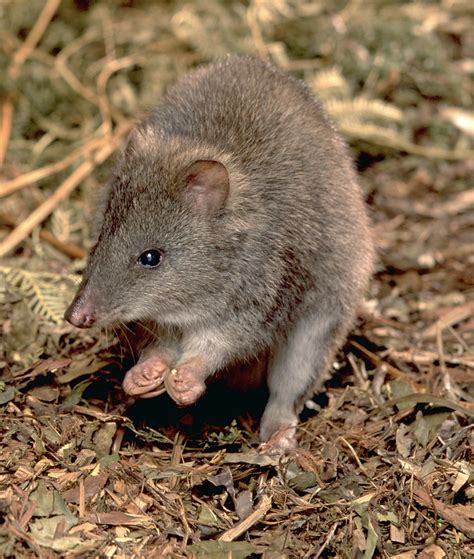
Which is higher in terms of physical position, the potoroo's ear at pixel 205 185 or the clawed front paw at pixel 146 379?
the potoroo's ear at pixel 205 185

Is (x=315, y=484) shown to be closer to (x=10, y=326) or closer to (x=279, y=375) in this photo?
(x=279, y=375)

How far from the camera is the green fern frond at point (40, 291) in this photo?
5734mm

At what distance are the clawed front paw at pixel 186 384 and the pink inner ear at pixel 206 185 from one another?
85 cm

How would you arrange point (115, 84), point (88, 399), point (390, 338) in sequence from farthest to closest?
1. point (115, 84)
2. point (390, 338)
3. point (88, 399)

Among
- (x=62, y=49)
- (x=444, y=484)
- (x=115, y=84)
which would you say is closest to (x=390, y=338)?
(x=444, y=484)

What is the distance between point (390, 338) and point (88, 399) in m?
2.21

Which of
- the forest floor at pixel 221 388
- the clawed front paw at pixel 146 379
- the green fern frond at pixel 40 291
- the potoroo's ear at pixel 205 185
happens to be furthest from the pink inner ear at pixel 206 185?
the green fern frond at pixel 40 291

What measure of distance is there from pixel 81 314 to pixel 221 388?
55.7 inches

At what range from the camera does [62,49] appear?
Answer: 353 inches

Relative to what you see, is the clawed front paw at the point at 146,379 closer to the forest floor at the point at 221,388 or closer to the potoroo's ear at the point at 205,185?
the forest floor at the point at 221,388

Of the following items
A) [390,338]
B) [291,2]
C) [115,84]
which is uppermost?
[291,2]

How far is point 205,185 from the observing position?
469cm

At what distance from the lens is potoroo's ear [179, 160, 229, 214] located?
4617 mm

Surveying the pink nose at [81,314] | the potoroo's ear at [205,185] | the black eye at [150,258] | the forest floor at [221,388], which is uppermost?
the potoroo's ear at [205,185]
